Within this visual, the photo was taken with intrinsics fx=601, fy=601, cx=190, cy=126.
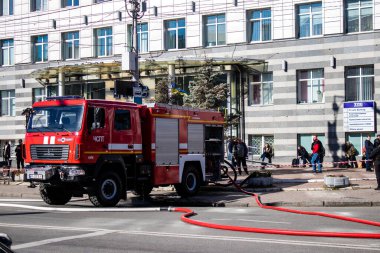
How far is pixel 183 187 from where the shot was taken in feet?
64.4

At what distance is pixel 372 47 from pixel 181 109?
756 inches

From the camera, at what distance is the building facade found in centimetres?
3575

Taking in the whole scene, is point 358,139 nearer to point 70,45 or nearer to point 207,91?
point 207,91

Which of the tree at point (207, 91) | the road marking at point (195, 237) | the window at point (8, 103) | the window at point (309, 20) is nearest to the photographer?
the road marking at point (195, 237)

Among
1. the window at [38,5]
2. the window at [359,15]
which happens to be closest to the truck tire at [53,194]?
the window at [359,15]

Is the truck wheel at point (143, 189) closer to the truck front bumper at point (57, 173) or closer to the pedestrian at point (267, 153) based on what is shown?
the truck front bumper at point (57, 173)

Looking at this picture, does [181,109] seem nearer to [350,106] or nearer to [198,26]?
[350,106]

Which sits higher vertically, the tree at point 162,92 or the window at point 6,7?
the window at point 6,7

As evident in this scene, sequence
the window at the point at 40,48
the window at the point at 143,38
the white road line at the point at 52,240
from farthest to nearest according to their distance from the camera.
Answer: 1. the window at the point at 40,48
2. the window at the point at 143,38
3. the white road line at the point at 52,240

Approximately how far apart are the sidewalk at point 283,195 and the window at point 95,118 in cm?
348

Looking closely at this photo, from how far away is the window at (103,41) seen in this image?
4375 cm

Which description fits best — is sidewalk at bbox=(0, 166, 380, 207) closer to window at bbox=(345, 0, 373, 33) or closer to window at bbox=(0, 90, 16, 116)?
window at bbox=(345, 0, 373, 33)

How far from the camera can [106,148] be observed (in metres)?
16.8

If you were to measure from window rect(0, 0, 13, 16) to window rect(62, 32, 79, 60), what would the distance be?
6.23m
